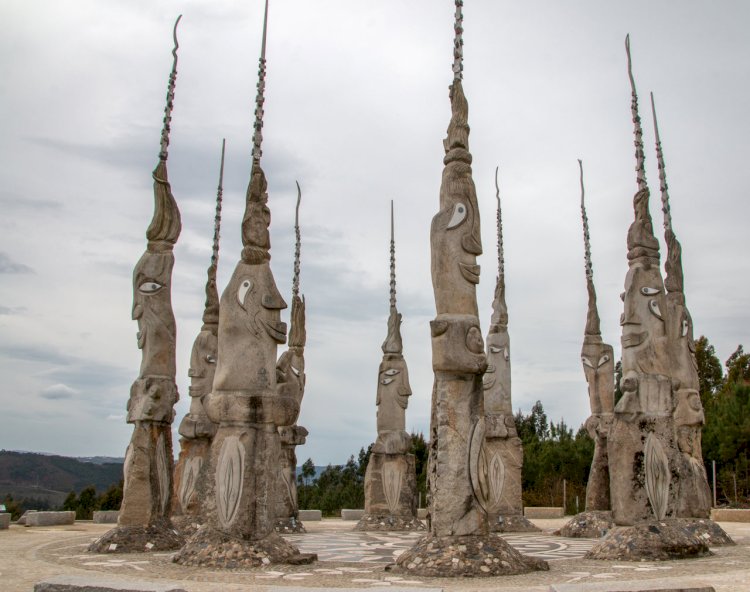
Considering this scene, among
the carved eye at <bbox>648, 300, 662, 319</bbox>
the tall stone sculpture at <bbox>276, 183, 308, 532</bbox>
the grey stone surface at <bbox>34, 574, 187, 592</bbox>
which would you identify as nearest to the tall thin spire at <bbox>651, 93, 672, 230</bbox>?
the carved eye at <bbox>648, 300, 662, 319</bbox>

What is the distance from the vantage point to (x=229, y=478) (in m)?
10.2

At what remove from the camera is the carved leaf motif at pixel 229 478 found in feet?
32.9

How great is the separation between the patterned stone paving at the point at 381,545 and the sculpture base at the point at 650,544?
34.5 inches

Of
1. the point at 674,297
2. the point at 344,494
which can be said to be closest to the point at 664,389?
the point at 674,297

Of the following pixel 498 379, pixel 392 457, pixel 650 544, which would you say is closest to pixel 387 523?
pixel 392 457

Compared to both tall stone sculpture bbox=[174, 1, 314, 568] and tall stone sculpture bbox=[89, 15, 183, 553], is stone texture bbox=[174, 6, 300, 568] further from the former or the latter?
tall stone sculpture bbox=[89, 15, 183, 553]

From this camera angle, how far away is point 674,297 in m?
15.6

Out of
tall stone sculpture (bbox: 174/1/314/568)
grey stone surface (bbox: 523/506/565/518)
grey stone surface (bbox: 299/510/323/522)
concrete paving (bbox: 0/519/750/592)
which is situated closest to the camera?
concrete paving (bbox: 0/519/750/592)

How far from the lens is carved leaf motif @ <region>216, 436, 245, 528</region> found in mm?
10031

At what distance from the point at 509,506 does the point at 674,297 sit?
625 centimetres

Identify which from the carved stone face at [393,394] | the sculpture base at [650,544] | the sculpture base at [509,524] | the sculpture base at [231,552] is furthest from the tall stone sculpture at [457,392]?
the carved stone face at [393,394]

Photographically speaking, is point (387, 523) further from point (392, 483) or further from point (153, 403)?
point (153, 403)

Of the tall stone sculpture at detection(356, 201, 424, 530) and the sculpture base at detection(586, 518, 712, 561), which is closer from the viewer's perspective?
the sculpture base at detection(586, 518, 712, 561)

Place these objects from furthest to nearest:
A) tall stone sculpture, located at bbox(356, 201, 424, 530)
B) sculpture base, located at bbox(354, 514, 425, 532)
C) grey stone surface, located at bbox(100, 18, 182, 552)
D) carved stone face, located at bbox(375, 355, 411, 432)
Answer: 1. carved stone face, located at bbox(375, 355, 411, 432)
2. tall stone sculpture, located at bbox(356, 201, 424, 530)
3. sculpture base, located at bbox(354, 514, 425, 532)
4. grey stone surface, located at bbox(100, 18, 182, 552)
